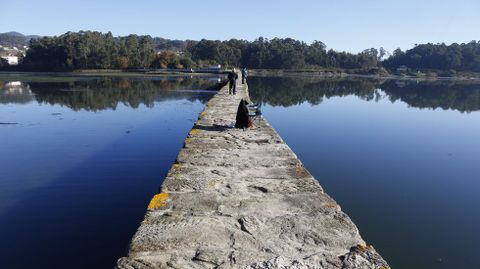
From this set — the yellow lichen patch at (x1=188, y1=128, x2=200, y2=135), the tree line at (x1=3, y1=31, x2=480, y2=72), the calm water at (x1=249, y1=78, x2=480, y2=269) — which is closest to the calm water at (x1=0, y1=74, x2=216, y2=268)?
the yellow lichen patch at (x1=188, y1=128, x2=200, y2=135)

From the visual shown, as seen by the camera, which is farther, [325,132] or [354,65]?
[354,65]

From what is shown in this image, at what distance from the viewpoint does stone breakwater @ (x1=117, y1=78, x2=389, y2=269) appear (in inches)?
157

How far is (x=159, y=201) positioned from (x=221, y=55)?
103m

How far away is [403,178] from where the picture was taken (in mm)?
10180

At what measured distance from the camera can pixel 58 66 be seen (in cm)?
8262

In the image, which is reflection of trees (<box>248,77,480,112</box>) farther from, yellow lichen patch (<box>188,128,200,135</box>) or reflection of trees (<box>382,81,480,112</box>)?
yellow lichen patch (<box>188,128,200,135</box>)

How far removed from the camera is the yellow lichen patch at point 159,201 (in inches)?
207

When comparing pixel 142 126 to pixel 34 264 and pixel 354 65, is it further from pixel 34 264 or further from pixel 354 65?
pixel 354 65

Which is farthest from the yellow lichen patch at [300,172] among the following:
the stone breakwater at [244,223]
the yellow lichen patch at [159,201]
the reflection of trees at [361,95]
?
the reflection of trees at [361,95]

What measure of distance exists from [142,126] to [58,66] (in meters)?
74.9

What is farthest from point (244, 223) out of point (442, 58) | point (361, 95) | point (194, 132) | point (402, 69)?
point (442, 58)

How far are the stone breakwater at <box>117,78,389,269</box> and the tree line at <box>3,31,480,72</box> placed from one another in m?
81.8

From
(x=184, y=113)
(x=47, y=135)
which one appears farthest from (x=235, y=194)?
(x=184, y=113)

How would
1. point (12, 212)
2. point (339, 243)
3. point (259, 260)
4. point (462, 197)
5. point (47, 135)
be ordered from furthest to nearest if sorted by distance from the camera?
point (47, 135)
point (462, 197)
point (12, 212)
point (339, 243)
point (259, 260)
